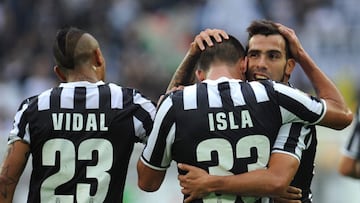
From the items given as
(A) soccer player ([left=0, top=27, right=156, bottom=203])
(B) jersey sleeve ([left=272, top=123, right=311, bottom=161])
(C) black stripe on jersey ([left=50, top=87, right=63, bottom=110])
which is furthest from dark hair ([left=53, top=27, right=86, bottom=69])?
(B) jersey sleeve ([left=272, top=123, right=311, bottom=161])

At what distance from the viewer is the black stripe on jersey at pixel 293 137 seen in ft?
16.5

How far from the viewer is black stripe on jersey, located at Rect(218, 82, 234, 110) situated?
5031 millimetres

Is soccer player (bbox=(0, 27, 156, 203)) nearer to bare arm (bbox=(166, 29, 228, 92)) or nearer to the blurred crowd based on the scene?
bare arm (bbox=(166, 29, 228, 92))

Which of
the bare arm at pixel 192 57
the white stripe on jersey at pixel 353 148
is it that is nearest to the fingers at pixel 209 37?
the bare arm at pixel 192 57

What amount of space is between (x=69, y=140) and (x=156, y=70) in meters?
8.38

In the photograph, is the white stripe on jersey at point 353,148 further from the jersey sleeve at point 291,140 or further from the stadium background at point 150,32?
the stadium background at point 150,32

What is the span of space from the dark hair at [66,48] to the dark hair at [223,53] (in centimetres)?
68

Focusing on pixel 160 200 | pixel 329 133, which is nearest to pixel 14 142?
pixel 160 200

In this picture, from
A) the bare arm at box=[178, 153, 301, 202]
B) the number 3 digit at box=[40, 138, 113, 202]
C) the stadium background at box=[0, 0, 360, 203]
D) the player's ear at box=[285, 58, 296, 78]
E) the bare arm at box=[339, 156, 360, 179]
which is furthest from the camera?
the stadium background at box=[0, 0, 360, 203]

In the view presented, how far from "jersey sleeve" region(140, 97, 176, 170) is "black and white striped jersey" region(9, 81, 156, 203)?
0.23 meters

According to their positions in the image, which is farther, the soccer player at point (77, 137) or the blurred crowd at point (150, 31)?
the blurred crowd at point (150, 31)

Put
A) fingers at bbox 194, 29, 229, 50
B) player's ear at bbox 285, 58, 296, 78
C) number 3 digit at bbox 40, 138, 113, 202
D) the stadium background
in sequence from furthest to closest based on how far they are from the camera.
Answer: the stadium background → player's ear at bbox 285, 58, 296, 78 → number 3 digit at bbox 40, 138, 113, 202 → fingers at bbox 194, 29, 229, 50

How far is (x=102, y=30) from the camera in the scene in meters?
14.3

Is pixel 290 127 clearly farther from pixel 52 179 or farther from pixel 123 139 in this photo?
pixel 52 179
